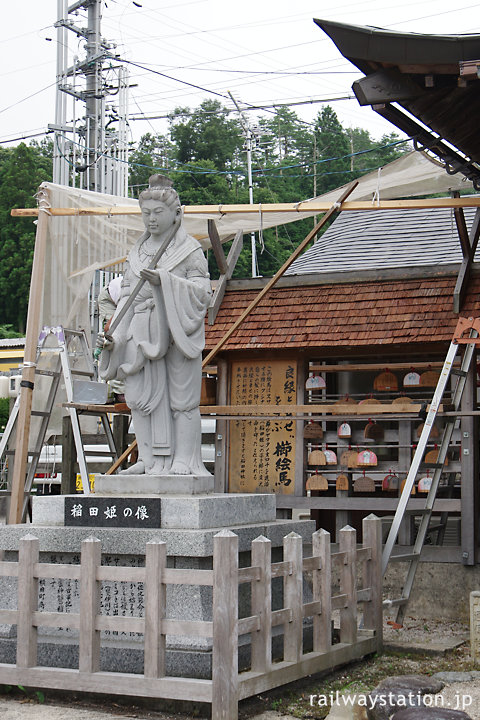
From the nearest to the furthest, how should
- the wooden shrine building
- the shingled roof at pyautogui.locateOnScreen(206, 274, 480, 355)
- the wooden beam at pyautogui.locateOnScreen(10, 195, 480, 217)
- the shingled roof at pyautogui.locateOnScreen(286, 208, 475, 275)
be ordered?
the wooden beam at pyautogui.locateOnScreen(10, 195, 480, 217) < the wooden shrine building < the shingled roof at pyautogui.locateOnScreen(206, 274, 480, 355) < the shingled roof at pyautogui.locateOnScreen(286, 208, 475, 275)

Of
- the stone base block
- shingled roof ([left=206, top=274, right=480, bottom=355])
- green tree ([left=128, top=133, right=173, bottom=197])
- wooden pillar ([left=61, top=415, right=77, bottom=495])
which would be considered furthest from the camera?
green tree ([left=128, top=133, right=173, bottom=197])

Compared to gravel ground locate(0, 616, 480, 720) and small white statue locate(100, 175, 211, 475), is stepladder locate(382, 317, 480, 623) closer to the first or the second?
gravel ground locate(0, 616, 480, 720)

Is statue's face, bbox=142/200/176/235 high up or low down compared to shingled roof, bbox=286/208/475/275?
Result: down

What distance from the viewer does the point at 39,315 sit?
10.5m

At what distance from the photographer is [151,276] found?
7559 millimetres

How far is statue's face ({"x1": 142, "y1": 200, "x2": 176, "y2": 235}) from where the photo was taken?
7.89 m

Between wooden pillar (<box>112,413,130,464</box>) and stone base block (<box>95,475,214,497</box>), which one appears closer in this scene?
stone base block (<box>95,475,214,497</box>)

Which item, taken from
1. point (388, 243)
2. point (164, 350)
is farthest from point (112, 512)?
point (388, 243)

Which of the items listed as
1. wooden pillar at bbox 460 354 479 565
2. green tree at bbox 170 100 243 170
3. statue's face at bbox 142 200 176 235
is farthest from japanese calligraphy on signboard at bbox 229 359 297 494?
green tree at bbox 170 100 243 170

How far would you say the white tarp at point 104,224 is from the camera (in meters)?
→ 11.2

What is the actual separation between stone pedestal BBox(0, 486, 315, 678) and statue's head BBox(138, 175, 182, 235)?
2303 millimetres

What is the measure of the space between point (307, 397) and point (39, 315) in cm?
363

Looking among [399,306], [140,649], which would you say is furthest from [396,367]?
[140,649]

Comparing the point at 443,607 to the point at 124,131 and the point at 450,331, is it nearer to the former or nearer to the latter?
the point at 450,331
